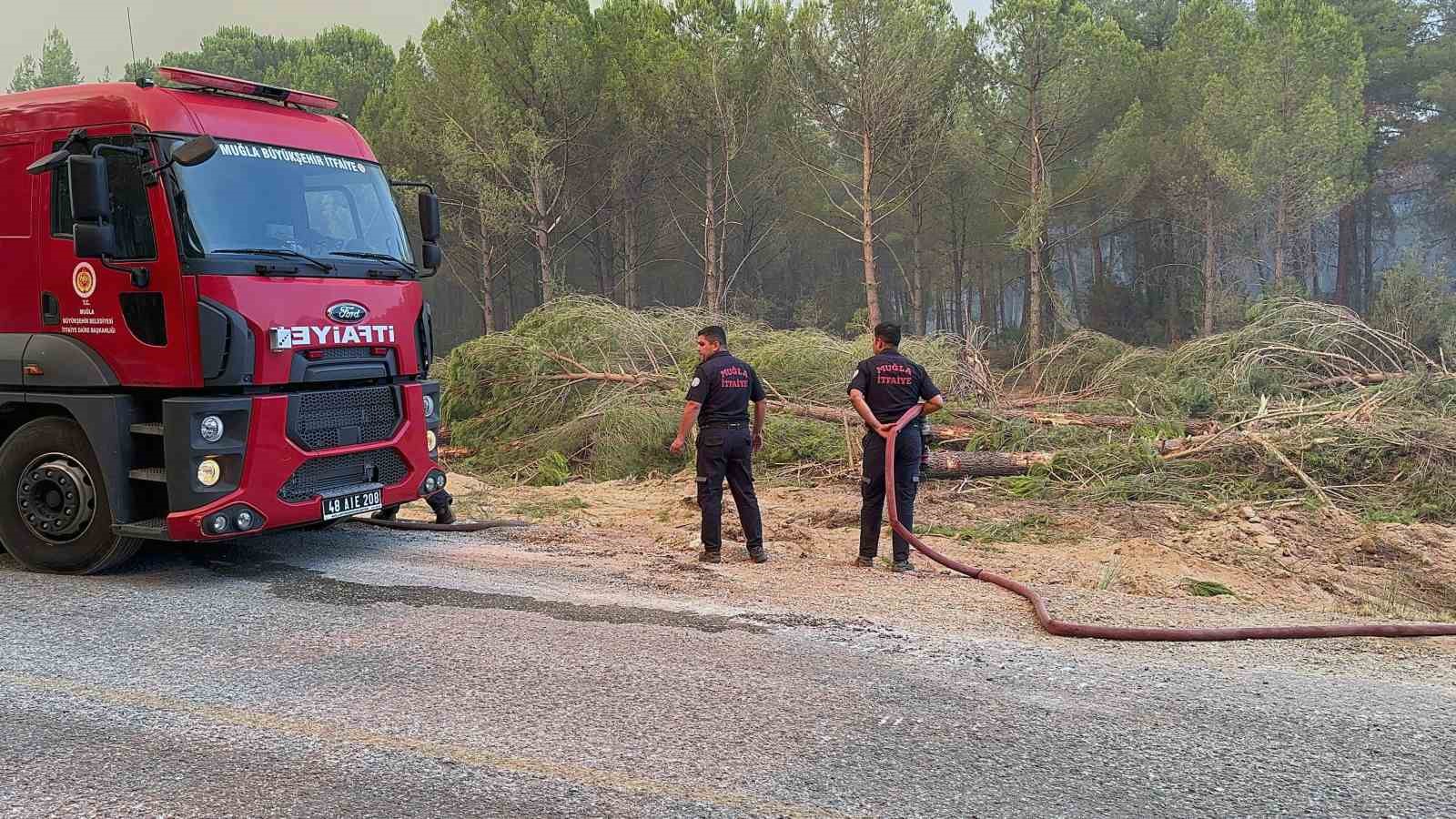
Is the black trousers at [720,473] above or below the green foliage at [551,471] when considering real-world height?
above

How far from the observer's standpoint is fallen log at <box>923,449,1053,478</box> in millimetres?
10633

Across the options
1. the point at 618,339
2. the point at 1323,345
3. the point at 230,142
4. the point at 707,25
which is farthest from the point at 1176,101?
the point at 230,142

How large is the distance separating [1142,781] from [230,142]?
5831 mm

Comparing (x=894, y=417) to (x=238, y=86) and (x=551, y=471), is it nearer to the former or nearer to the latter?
(x=238, y=86)

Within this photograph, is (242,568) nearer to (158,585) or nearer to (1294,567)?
(158,585)

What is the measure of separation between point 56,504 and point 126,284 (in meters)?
1.49

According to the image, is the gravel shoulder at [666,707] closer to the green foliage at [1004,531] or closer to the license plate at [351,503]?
the license plate at [351,503]

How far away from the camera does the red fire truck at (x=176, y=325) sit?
226 inches

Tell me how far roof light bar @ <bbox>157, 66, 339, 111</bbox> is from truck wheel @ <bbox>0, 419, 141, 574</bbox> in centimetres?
218

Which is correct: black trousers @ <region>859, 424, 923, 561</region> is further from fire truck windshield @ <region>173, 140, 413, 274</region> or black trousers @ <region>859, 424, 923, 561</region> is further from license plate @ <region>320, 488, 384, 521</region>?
fire truck windshield @ <region>173, 140, 413, 274</region>

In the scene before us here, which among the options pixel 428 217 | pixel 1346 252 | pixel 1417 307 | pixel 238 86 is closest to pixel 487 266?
pixel 1417 307

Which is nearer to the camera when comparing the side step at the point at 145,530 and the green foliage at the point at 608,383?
the side step at the point at 145,530

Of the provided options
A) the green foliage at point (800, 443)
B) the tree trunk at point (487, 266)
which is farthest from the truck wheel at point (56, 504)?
the tree trunk at point (487, 266)

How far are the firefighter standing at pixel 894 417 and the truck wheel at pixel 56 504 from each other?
463 centimetres
